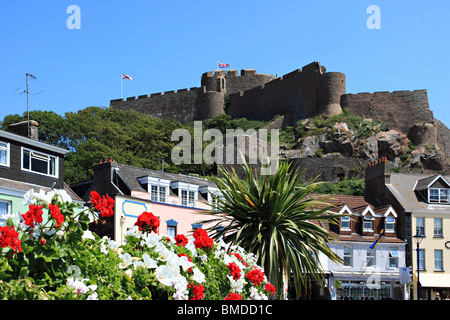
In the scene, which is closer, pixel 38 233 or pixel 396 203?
pixel 38 233

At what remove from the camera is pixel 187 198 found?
1201 inches

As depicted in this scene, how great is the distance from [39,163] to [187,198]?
930 cm

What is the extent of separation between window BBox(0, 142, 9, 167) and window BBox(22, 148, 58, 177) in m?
0.79

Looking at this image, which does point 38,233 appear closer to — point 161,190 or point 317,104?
point 161,190

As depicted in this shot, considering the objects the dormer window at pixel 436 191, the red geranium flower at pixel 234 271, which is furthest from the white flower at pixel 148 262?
the dormer window at pixel 436 191

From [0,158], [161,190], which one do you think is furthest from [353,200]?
[0,158]

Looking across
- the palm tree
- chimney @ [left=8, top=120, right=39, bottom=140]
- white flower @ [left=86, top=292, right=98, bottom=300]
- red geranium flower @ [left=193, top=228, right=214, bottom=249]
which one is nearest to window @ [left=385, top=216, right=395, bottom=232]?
chimney @ [left=8, top=120, right=39, bottom=140]

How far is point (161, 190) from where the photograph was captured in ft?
96.4

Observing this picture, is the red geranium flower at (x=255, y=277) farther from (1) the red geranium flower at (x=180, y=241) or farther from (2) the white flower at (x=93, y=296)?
(2) the white flower at (x=93, y=296)

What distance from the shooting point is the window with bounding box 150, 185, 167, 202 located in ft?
94.5

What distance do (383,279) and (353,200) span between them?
5.14 m

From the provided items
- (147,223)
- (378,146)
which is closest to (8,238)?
(147,223)

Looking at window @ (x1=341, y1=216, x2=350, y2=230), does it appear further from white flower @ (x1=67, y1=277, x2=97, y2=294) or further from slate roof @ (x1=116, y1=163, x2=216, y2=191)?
white flower @ (x1=67, y1=277, x2=97, y2=294)

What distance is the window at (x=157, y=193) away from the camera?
28811 mm
